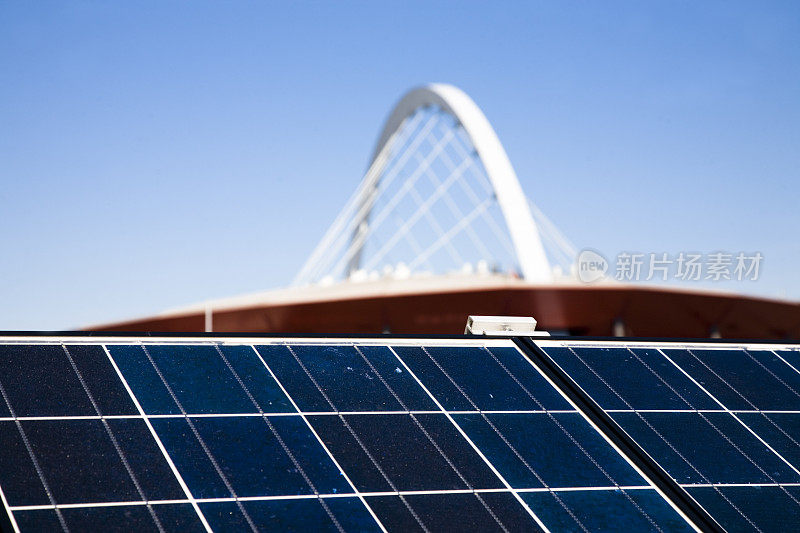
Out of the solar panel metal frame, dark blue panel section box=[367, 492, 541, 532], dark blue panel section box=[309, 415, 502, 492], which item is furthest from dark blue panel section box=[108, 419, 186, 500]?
the solar panel metal frame

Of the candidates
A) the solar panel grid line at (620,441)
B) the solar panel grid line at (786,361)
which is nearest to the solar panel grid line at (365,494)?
the solar panel grid line at (620,441)

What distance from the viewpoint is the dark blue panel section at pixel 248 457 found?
987 cm

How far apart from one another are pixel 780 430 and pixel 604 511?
3.65m

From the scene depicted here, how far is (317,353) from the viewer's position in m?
12.8

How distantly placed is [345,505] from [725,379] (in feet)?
21.2

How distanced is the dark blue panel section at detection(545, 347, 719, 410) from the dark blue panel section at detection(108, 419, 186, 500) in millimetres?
5319

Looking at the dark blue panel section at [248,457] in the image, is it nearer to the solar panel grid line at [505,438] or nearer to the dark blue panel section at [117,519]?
the dark blue panel section at [117,519]

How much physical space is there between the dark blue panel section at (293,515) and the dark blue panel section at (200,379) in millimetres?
1684

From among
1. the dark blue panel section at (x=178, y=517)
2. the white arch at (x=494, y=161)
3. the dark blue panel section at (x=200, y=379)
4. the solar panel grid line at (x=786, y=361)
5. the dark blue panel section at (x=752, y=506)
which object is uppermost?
the dark blue panel section at (x=200, y=379)

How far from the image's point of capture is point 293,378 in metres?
12.1

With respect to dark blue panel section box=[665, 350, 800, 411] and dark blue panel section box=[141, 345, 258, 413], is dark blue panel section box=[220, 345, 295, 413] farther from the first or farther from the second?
dark blue panel section box=[665, 350, 800, 411]

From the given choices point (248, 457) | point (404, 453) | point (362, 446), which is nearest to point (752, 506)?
point (404, 453)

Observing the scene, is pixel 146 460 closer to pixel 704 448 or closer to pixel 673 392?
pixel 704 448

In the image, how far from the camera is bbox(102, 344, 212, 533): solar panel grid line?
30.6ft
